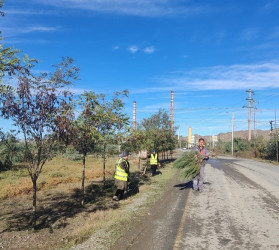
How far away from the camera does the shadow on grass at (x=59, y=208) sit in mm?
7641

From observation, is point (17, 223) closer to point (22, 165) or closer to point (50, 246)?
point (50, 246)

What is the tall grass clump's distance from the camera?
1123 centimetres

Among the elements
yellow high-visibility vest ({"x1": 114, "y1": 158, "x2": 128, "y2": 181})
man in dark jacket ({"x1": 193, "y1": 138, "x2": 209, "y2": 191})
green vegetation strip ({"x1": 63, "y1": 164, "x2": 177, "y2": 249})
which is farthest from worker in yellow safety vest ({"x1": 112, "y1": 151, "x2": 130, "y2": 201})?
man in dark jacket ({"x1": 193, "y1": 138, "x2": 209, "y2": 191})

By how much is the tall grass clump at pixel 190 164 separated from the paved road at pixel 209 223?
2.74 ft

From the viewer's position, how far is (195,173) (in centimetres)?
1125

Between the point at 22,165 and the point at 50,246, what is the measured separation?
62.8ft

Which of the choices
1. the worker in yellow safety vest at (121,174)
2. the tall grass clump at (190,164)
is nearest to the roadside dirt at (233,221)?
the tall grass clump at (190,164)

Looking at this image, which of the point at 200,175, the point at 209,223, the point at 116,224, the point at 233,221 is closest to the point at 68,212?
the point at 116,224

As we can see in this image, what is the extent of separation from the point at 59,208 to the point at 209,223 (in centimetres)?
488

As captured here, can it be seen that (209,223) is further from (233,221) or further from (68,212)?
(68,212)

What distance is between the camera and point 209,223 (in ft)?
22.9

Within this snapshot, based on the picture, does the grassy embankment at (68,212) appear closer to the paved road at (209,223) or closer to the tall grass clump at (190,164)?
the paved road at (209,223)

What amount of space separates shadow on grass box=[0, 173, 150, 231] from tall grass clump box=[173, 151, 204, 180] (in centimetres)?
217

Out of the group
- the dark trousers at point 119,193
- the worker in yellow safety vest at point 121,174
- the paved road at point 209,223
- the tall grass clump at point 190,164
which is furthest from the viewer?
the tall grass clump at point 190,164
